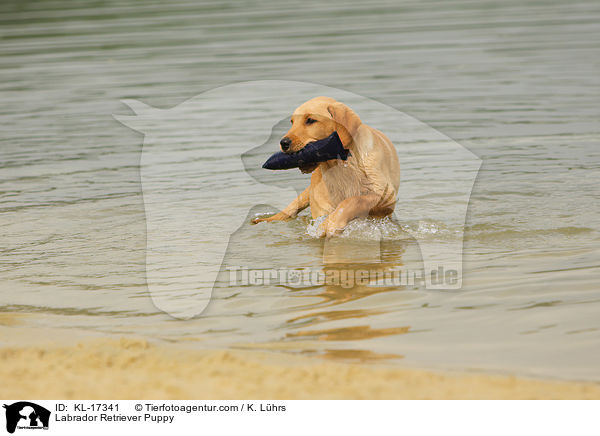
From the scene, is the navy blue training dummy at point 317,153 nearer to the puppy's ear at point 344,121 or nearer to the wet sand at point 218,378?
the puppy's ear at point 344,121

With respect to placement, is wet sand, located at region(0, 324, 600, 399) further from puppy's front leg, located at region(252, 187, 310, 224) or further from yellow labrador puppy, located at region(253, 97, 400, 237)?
puppy's front leg, located at region(252, 187, 310, 224)

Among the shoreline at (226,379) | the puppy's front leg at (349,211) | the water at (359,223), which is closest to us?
the shoreline at (226,379)

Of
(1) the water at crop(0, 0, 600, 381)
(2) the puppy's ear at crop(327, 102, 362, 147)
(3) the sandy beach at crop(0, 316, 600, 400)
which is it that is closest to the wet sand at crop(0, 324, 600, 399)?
(3) the sandy beach at crop(0, 316, 600, 400)

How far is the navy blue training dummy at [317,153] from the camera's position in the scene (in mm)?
5859

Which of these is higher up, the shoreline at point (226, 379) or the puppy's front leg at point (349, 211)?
the puppy's front leg at point (349, 211)

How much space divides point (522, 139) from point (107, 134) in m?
5.43

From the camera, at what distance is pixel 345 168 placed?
611cm

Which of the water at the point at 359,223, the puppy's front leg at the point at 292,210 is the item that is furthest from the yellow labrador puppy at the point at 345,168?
the puppy's front leg at the point at 292,210

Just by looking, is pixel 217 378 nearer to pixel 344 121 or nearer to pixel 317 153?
pixel 317 153

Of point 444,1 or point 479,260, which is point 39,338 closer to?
point 479,260

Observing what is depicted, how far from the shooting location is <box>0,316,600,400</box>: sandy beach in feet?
11.5

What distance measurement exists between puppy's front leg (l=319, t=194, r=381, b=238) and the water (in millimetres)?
147
